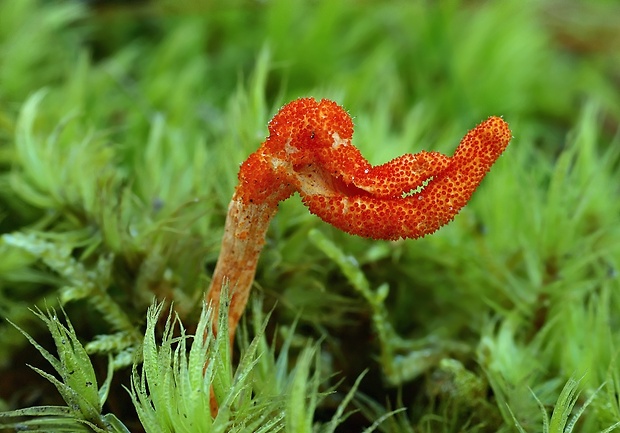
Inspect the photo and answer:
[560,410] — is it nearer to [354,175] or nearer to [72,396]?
[354,175]

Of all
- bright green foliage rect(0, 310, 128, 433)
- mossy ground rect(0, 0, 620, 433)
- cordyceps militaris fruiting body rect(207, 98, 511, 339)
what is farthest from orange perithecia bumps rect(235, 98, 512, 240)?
bright green foliage rect(0, 310, 128, 433)

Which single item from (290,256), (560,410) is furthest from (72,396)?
(560,410)

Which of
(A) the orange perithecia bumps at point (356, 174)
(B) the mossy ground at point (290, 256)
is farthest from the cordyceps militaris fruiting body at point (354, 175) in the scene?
(B) the mossy ground at point (290, 256)

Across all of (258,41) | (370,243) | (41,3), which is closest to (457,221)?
(370,243)

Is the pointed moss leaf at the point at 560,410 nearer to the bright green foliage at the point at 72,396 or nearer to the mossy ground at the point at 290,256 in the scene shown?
the mossy ground at the point at 290,256

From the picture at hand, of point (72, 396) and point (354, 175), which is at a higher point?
point (354, 175)

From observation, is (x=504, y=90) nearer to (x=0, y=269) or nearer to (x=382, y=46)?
(x=382, y=46)
